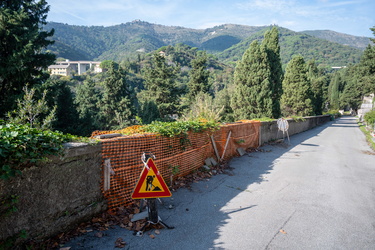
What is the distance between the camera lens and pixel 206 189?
6484mm

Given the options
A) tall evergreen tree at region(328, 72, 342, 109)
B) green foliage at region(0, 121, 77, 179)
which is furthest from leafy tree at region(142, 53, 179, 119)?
tall evergreen tree at region(328, 72, 342, 109)

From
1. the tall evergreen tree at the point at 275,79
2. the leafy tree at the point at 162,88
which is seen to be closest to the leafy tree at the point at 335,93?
the leafy tree at the point at 162,88

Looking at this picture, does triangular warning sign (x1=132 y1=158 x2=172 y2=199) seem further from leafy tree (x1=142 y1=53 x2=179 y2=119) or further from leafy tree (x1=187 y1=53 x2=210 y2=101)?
leafy tree (x1=187 y1=53 x2=210 y2=101)

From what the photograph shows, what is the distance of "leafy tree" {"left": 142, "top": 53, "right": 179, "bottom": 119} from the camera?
46375 mm

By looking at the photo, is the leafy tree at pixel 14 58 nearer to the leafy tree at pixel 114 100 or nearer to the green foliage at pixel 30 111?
the green foliage at pixel 30 111

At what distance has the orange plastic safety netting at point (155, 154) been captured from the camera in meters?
4.81

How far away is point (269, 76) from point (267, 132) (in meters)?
8.98

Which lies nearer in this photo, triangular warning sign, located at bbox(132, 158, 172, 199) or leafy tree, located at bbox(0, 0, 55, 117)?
triangular warning sign, located at bbox(132, 158, 172, 199)

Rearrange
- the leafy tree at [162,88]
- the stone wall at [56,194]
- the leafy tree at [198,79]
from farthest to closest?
the leafy tree at [198,79] → the leafy tree at [162,88] → the stone wall at [56,194]

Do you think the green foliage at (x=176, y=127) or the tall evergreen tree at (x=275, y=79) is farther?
the tall evergreen tree at (x=275, y=79)

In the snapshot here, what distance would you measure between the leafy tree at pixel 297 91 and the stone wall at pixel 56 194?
1324 inches

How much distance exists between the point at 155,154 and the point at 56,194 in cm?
262

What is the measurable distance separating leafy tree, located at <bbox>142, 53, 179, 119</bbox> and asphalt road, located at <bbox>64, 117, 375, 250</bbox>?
126ft

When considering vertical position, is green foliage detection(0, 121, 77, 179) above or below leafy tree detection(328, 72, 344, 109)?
below
